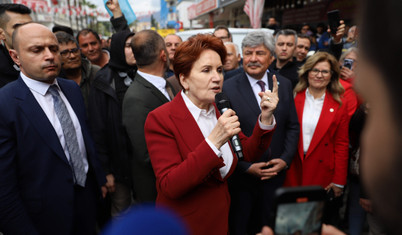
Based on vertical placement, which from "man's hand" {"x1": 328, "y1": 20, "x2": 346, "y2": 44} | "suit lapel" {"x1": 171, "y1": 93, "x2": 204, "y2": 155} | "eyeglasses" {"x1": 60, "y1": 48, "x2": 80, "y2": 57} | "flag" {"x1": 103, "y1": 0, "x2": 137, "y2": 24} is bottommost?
"suit lapel" {"x1": 171, "y1": 93, "x2": 204, "y2": 155}

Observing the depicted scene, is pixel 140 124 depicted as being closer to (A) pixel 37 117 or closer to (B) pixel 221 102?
(A) pixel 37 117

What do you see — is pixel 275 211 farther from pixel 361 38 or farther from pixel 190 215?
pixel 190 215

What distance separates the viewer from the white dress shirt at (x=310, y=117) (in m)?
2.77

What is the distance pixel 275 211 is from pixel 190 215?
826 millimetres

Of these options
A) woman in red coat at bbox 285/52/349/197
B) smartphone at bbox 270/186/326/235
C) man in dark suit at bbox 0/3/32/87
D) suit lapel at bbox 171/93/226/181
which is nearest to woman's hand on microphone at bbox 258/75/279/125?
suit lapel at bbox 171/93/226/181

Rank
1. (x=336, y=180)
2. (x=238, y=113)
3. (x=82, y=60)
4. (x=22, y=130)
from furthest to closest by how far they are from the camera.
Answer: (x=82, y=60) < (x=336, y=180) < (x=238, y=113) < (x=22, y=130)

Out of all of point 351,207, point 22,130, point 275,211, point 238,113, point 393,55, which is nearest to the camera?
point 393,55

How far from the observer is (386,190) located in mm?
516

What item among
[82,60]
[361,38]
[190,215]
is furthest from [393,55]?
[82,60]

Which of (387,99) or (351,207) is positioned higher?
(387,99)

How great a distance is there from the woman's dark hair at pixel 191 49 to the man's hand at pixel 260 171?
1.14 m

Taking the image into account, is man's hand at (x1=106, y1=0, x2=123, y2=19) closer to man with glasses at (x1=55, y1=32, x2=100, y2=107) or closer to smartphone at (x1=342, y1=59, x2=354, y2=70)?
man with glasses at (x1=55, y1=32, x2=100, y2=107)

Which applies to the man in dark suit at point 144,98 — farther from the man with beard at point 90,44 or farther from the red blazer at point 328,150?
the man with beard at point 90,44

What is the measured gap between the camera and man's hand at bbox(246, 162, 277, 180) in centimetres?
237
